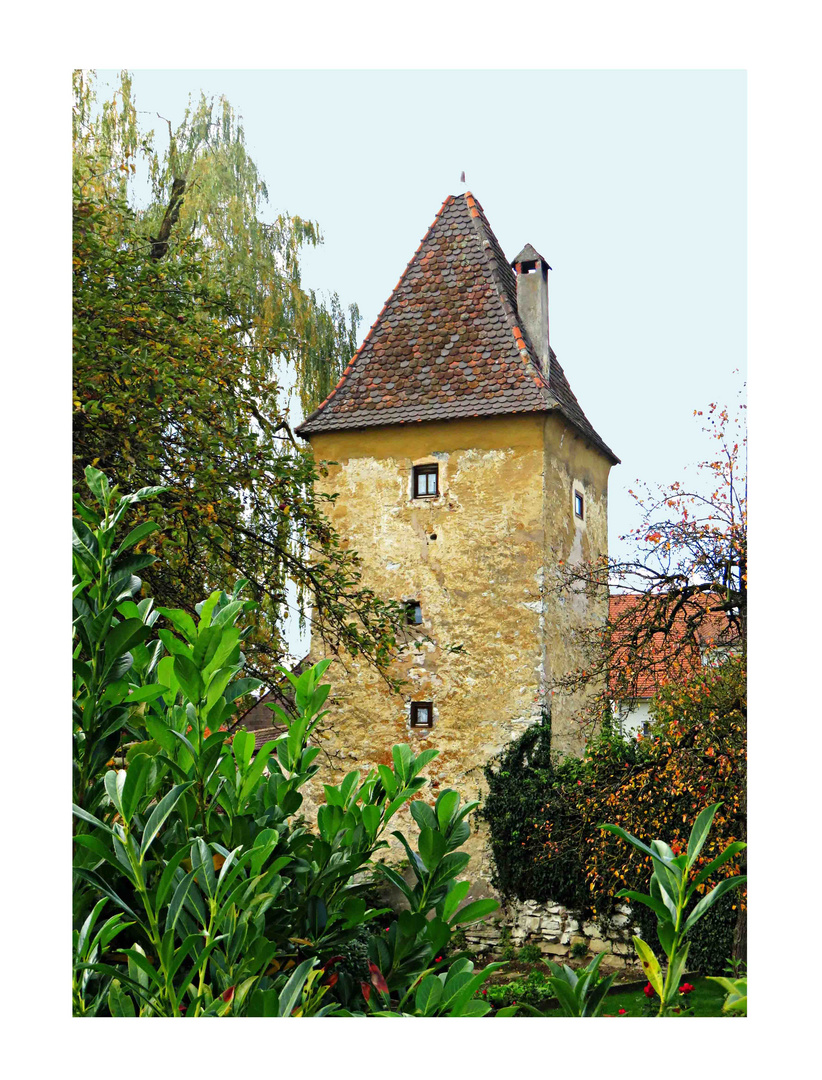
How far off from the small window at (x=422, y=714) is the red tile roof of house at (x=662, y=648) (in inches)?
56.8

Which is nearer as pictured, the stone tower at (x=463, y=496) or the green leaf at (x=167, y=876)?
the green leaf at (x=167, y=876)

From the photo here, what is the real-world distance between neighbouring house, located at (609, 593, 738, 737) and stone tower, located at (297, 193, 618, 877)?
1.83ft

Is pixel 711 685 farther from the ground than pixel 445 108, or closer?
closer

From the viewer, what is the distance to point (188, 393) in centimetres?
531

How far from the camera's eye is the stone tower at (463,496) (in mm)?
7199

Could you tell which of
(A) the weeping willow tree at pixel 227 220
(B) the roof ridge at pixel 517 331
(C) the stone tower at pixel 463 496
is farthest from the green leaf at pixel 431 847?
(B) the roof ridge at pixel 517 331

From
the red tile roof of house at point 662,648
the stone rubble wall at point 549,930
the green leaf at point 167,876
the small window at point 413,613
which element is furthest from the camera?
the small window at point 413,613

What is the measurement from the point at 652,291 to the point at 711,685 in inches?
102

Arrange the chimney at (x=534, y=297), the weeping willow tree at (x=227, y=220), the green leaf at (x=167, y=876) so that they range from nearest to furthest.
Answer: the green leaf at (x=167, y=876)
the weeping willow tree at (x=227, y=220)
the chimney at (x=534, y=297)

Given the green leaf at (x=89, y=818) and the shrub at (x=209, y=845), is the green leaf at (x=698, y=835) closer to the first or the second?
the shrub at (x=209, y=845)

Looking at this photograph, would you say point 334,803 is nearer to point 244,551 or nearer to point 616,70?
point 616,70

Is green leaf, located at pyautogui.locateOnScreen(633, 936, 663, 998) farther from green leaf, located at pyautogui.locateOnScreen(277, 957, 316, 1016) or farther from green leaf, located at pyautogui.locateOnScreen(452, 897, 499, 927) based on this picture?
green leaf, located at pyautogui.locateOnScreen(277, 957, 316, 1016)
